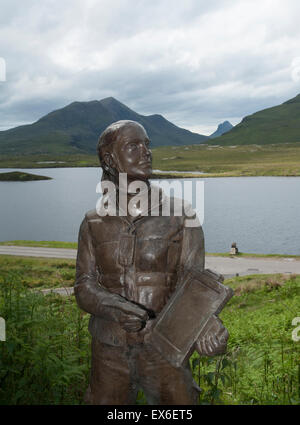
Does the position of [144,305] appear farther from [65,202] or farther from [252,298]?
[65,202]

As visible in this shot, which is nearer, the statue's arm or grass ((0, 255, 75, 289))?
the statue's arm

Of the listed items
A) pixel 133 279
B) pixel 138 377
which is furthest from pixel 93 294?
pixel 138 377

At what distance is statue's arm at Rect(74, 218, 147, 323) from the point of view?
132 inches

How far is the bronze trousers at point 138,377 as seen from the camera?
3535 mm

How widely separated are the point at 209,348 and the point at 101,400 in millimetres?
1227

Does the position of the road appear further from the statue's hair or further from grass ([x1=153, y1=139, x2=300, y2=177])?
grass ([x1=153, y1=139, x2=300, y2=177])

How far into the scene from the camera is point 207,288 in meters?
3.35

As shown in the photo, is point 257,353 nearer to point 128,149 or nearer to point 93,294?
point 93,294

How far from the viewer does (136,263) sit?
3.62 meters

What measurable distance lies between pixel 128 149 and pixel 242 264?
27.2 meters

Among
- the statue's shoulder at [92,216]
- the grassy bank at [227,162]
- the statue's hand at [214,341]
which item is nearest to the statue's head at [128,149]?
the statue's shoulder at [92,216]

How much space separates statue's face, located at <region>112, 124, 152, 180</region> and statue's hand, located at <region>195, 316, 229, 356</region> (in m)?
1.52

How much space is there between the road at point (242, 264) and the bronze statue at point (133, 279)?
22933 mm

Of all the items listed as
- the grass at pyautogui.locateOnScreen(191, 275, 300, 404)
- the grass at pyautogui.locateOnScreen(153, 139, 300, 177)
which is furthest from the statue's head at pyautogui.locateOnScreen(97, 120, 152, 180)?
the grass at pyautogui.locateOnScreen(153, 139, 300, 177)
